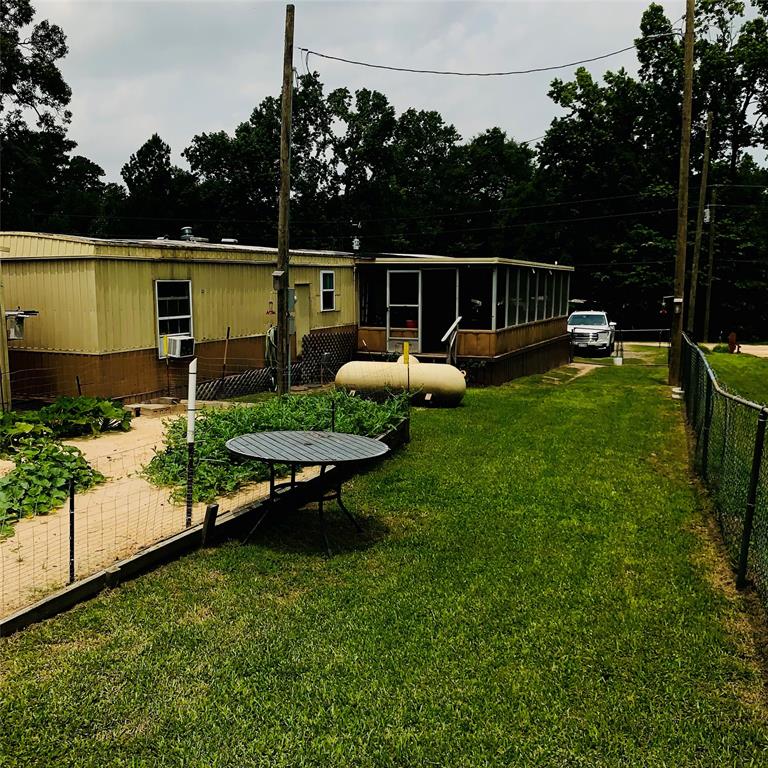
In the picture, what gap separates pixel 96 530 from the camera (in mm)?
6172

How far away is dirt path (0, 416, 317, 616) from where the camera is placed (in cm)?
514

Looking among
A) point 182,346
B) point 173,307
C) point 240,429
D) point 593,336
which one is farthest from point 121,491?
point 593,336

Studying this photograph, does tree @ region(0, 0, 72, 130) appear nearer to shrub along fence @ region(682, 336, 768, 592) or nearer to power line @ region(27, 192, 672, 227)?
power line @ region(27, 192, 672, 227)

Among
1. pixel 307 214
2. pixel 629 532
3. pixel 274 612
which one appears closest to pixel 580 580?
Result: pixel 629 532

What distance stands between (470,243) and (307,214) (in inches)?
416

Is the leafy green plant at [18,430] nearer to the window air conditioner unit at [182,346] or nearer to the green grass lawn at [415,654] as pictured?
the window air conditioner unit at [182,346]

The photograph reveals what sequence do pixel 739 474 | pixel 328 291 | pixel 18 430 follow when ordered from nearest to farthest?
pixel 739 474 < pixel 18 430 < pixel 328 291

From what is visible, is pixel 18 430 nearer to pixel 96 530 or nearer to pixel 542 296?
pixel 96 530

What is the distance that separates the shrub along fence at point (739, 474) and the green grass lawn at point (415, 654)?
10.6 inches

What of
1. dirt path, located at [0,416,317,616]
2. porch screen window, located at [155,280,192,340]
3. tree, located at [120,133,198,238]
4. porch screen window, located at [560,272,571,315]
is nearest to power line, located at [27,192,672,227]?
tree, located at [120,133,198,238]

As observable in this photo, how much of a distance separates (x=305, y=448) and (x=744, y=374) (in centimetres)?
1612

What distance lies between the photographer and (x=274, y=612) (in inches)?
184

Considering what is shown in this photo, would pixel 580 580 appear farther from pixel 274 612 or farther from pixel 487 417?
pixel 487 417

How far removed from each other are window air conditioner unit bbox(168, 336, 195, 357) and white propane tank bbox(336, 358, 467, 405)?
2855 mm
